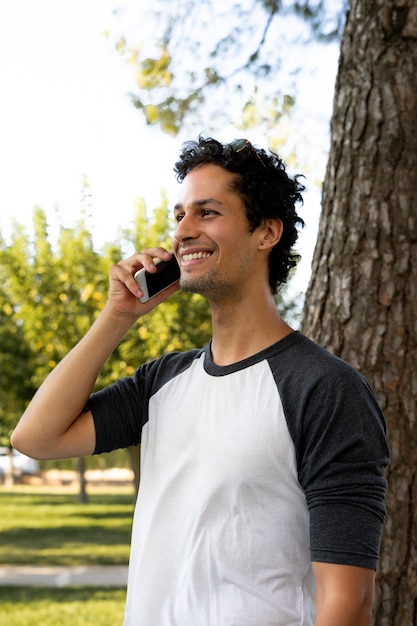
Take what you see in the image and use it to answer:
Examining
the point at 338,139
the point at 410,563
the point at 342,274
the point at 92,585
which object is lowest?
the point at 92,585

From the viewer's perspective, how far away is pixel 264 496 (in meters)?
1.86

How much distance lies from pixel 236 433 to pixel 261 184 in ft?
1.93

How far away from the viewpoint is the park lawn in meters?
14.9

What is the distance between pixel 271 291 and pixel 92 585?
10342 millimetres

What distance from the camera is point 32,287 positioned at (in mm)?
→ 17203

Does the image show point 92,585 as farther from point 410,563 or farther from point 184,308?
point 410,563


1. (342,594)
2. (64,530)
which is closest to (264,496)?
(342,594)

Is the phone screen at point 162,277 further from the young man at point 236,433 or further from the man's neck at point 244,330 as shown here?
the man's neck at point 244,330

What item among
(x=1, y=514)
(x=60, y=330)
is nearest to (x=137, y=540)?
(x=60, y=330)

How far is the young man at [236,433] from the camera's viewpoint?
5.92 feet

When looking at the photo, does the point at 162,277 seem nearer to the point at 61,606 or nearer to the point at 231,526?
the point at 231,526

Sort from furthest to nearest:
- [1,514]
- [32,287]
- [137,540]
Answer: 1. [1,514]
2. [32,287]
3. [137,540]

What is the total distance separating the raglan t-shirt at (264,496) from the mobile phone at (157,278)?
34 cm

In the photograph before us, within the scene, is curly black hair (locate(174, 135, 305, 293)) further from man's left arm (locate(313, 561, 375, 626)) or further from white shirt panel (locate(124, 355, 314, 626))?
man's left arm (locate(313, 561, 375, 626))
